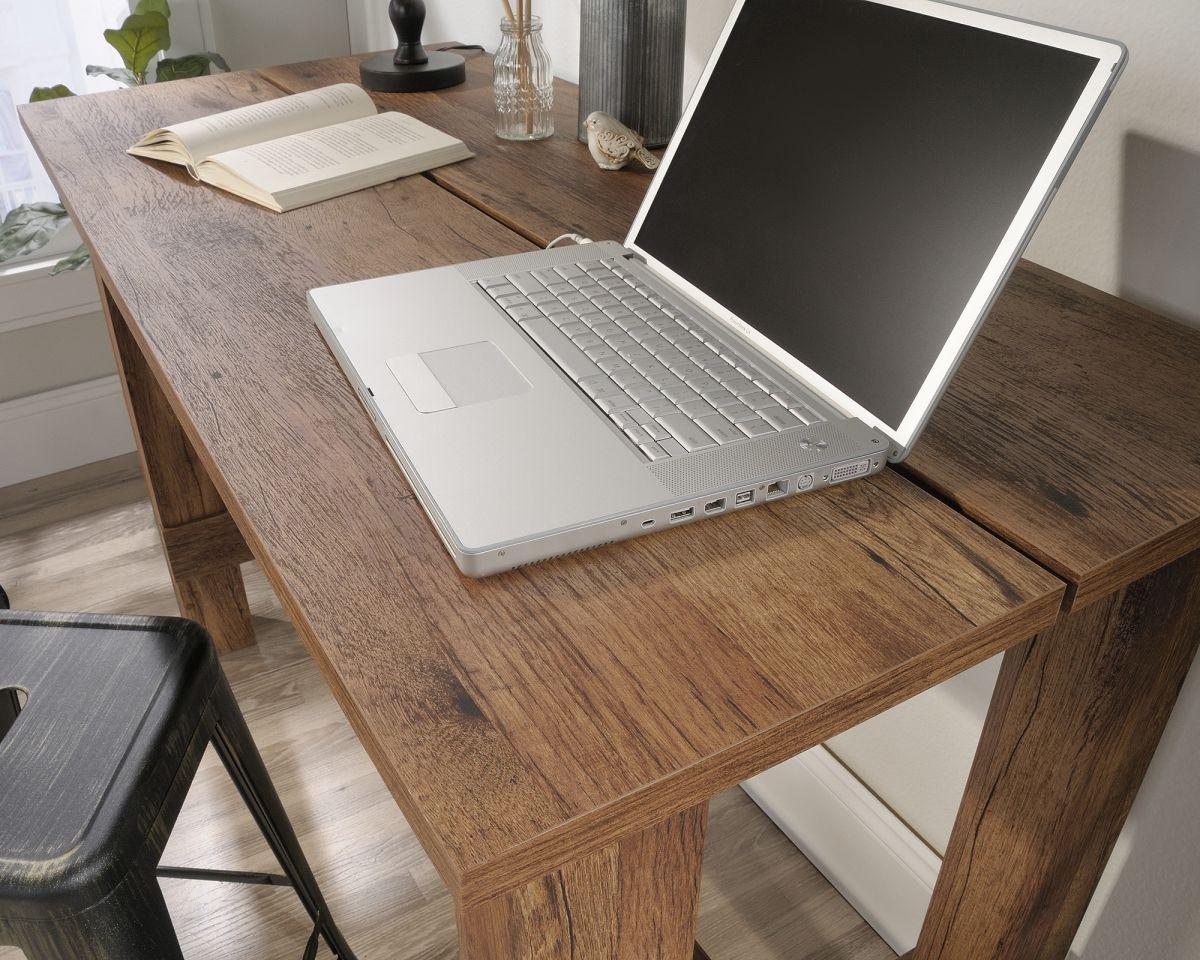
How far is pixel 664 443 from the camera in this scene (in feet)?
2.07

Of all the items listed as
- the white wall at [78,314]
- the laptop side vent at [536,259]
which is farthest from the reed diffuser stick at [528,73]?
the white wall at [78,314]

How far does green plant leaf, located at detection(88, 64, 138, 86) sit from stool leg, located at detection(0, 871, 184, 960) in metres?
1.62

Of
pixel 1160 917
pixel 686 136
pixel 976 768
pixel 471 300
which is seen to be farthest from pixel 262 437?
pixel 1160 917

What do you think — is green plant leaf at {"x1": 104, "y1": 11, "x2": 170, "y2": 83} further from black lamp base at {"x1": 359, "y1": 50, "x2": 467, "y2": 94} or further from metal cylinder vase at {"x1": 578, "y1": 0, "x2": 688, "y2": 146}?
metal cylinder vase at {"x1": 578, "y1": 0, "x2": 688, "y2": 146}

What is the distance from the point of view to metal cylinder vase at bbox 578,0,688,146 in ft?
3.70

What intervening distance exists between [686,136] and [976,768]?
587 mm

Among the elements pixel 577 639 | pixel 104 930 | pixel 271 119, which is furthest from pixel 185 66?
pixel 577 639

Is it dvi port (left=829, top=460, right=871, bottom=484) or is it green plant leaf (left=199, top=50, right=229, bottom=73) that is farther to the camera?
green plant leaf (left=199, top=50, right=229, bottom=73)

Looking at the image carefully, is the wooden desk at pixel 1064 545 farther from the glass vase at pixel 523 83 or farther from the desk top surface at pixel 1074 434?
the glass vase at pixel 523 83

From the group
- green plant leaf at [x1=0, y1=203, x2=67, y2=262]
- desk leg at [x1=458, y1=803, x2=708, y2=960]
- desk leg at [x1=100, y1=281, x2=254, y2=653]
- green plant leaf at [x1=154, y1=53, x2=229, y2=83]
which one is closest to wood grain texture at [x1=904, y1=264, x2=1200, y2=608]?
desk leg at [x1=458, y1=803, x2=708, y2=960]

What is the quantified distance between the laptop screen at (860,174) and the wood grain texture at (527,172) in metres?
0.19

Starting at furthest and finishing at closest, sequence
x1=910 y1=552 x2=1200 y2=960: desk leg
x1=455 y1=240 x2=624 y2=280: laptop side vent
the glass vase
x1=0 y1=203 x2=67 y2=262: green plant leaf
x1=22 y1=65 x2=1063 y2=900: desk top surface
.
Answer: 1. x1=0 y1=203 x2=67 y2=262: green plant leaf
2. the glass vase
3. x1=455 y1=240 x2=624 y2=280: laptop side vent
4. x1=910 y1=552 x2=1200 y2=960: desk leg
5. x1=22 y1=65 x2=1063 y2=900: desk top surface

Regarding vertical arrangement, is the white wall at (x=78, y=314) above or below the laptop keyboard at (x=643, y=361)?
below

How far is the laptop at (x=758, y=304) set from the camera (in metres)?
0.59
